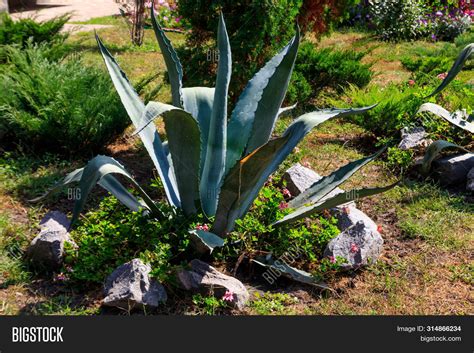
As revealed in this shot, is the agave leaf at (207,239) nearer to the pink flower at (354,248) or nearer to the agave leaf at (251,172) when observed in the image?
the agave leaf at (251,172)

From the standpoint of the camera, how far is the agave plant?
9.80ft

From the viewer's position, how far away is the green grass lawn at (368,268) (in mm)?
3152

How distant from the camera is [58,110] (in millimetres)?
4441

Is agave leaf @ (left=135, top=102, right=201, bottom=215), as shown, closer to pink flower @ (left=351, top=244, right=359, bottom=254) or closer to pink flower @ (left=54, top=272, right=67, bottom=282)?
pink flower @ (left=54, top=272, right=67, bottom=282)

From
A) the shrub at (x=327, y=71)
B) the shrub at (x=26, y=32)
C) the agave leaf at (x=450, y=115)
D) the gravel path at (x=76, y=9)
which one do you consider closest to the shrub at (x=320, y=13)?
the shrub at (x=327, y=71)

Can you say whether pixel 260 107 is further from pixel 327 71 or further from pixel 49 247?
pixel 327 71

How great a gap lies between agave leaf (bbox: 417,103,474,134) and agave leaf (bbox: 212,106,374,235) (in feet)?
5.12

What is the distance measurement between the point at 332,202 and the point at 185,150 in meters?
0.81

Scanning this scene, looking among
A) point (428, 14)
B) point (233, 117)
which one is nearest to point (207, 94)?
point (233, 117)

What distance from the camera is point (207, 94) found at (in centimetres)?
367

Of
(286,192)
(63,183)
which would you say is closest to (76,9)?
(286,192)

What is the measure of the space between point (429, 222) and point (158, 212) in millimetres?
1763

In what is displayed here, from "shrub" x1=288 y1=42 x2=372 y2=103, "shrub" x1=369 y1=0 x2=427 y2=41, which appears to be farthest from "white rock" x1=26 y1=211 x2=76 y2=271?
"shrub" x1=369 y1=0 x2=427 y2=41

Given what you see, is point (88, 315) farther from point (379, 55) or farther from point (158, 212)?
point (379, 55)
